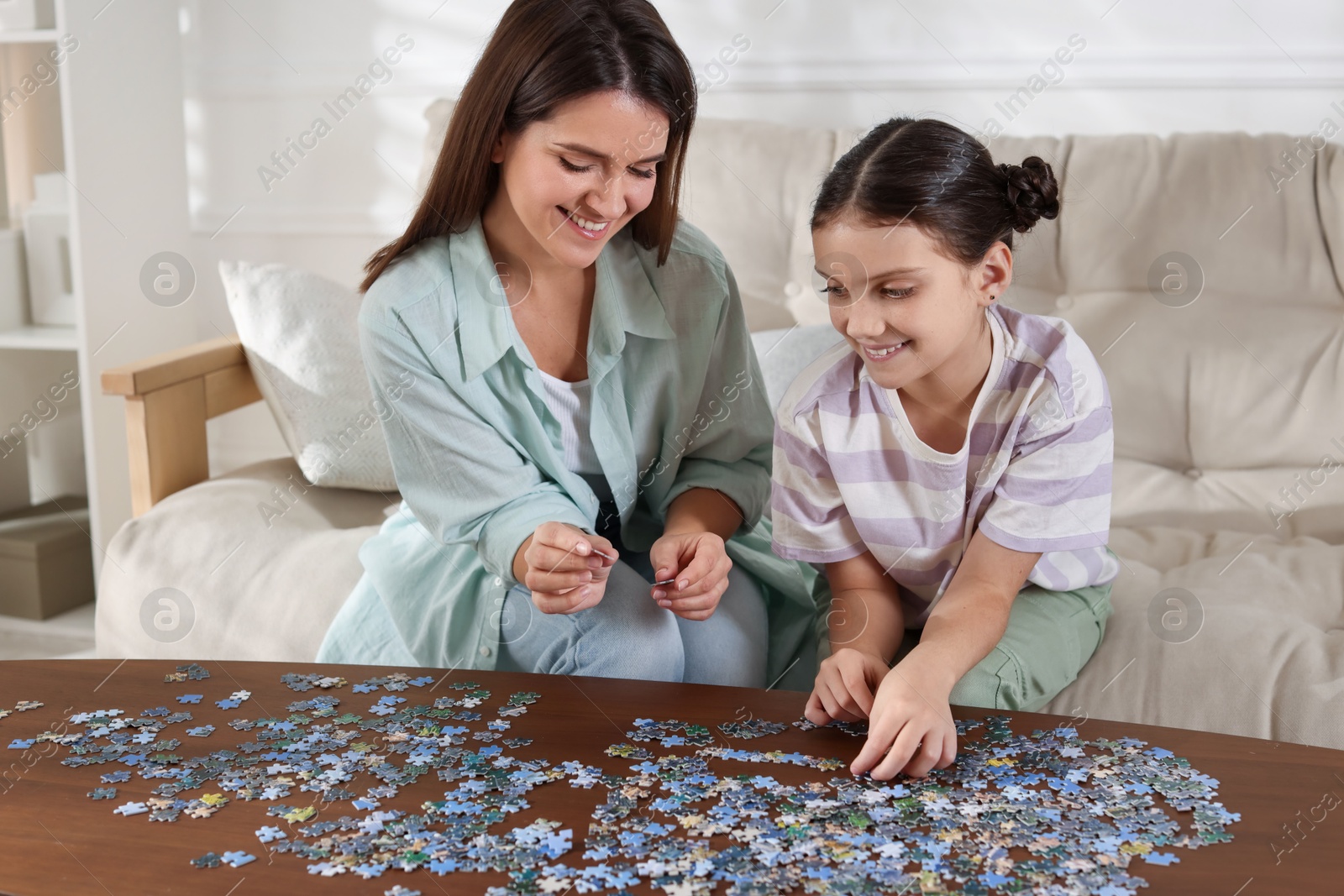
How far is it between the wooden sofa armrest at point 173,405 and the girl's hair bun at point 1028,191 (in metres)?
1.62

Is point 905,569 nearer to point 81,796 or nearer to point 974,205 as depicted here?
point 974,205

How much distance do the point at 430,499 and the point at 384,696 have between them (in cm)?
41

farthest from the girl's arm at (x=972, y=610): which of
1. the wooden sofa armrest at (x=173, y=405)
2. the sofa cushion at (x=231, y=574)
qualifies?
the wooden sofa armrest at (x=173, y=405)

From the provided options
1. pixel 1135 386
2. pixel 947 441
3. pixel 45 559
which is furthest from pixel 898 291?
pixel 45 559

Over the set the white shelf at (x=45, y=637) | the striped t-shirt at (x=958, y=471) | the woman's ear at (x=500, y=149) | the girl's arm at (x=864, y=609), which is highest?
the woman's ear at (x=500, y=149)

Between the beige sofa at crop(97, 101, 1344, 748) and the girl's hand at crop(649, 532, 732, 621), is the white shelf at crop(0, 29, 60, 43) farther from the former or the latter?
the girl's hand at crop(649, 532, 732, 621)

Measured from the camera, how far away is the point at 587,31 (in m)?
1.47

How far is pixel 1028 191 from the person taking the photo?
149 centimetres

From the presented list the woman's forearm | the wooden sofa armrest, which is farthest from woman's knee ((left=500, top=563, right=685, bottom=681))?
the wooden sofa armrest

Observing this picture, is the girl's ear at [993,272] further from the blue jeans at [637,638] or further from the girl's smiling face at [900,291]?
the blue jeans at [637,638]

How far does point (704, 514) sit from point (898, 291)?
452mm

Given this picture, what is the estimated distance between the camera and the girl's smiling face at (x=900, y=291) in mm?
1420

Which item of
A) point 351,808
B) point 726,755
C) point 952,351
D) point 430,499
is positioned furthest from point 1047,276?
point 351,808

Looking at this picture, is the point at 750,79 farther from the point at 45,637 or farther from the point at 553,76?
the point at 45,637
